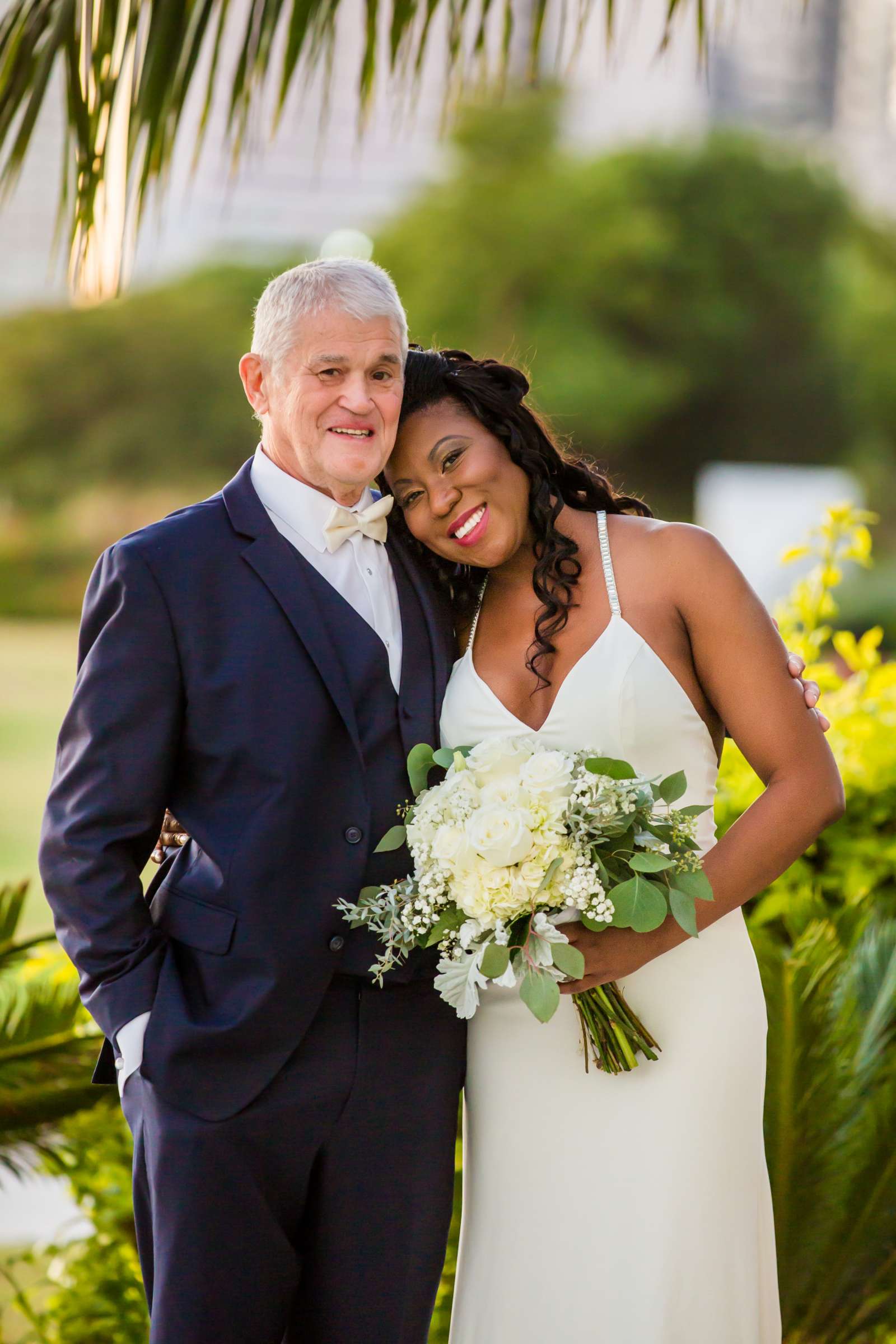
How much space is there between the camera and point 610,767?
2.33 m

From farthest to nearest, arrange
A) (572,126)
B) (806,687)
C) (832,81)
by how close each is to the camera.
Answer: (832,81)
(572,126)
(806,687)

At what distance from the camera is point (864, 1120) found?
3281 mm

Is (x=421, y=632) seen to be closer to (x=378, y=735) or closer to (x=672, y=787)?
(x=378, y=735)

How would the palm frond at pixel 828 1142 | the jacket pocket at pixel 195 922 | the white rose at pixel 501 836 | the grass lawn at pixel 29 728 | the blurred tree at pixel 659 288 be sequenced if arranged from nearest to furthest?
the white rose at pixel 501 836 → the jacket pocket at pixel 195 922 → the palm frond at pixel 828 1142 → the grass lawn at pixel 29 728 → the blurred tree at pixel 659 288

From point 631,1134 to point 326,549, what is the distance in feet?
4.28

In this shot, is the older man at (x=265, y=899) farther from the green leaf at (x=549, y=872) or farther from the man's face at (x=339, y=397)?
the green leaf at (x=549, y=872)

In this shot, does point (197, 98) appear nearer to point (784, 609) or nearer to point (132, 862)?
point (784, 609)

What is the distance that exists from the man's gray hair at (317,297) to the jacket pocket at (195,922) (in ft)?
3.50

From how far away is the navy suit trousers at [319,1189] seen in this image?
94.3 inches

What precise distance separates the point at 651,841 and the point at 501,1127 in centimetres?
79

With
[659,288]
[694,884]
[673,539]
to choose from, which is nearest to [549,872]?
[694,884]

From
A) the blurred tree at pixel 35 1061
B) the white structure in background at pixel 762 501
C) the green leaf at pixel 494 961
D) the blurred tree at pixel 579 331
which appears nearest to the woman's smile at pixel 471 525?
the green leaf at pixel 494 961

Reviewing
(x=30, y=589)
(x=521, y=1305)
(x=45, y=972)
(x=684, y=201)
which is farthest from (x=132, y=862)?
(x=684, y=201)

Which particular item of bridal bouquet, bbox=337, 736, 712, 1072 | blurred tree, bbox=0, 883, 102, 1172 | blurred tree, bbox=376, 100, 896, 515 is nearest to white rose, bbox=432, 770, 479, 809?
bridal bouquet, bbox=337, 736, 712, 1072
